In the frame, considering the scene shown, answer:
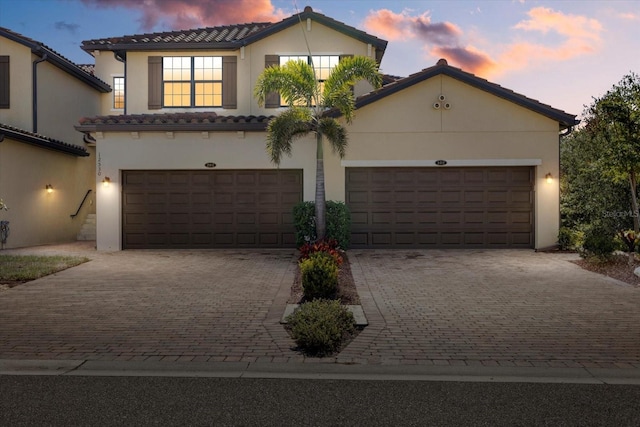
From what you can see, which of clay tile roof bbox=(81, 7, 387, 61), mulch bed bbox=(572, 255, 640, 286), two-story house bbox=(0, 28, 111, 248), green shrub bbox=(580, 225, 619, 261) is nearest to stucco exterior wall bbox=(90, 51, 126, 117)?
two-story house bbox=(0, 28, 111, 248)

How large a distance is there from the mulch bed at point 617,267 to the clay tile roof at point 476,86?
15.0ft

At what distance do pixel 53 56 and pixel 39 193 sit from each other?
5.41 metres

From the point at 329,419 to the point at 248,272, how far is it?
798 cm

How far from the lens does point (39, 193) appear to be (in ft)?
62.1

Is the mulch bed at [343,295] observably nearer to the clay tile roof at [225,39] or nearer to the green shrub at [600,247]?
the green shrub at [600,247]

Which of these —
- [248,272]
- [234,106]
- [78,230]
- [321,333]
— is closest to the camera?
[321,333]

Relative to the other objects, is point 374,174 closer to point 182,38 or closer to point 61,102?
point 182,38

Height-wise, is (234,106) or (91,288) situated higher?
(234,106)

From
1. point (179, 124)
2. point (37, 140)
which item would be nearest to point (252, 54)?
point (179, 124)

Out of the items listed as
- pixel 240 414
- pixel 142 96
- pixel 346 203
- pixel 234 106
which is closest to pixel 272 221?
pixel 346 203

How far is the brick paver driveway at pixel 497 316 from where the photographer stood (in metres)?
6.06

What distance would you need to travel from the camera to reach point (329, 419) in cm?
431

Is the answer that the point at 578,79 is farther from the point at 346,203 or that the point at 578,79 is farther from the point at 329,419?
the point at 329,419

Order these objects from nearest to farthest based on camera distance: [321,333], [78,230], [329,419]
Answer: [329,419] < [321,333] < [78,230]
